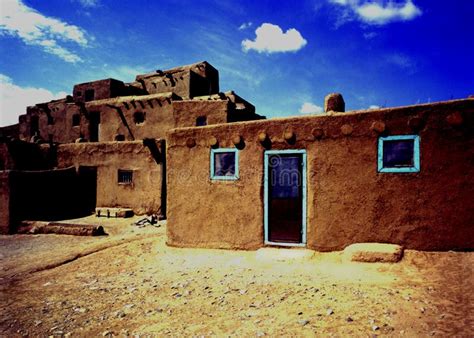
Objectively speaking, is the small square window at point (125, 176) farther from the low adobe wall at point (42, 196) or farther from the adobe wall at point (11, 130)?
the adobe wall at point (11, 130)

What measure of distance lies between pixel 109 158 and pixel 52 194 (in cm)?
322

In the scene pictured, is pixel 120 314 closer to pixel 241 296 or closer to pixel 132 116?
pixel 241 296

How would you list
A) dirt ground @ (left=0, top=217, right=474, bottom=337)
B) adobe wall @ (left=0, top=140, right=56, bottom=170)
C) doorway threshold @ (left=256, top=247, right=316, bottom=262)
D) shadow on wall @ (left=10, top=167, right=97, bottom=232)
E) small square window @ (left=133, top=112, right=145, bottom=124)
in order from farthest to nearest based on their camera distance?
1. small square window @ (left=133, top=112, right=145, bottom=124)
2. adobe wall @ (left=0, top=140, right=56, bottom=170)
3. shadow on wall @ (left=10, top=167, right=97, bottom=232)
4. doorway threshold @ (left=256, top=247, right=316, bottom=262)
5. dirt ground @ (left=0, top=217, right=474, bottom=337)

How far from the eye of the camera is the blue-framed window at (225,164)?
7.40 meters

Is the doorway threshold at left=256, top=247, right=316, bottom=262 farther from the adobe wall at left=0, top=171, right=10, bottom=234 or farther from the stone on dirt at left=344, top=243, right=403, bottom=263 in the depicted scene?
the adobe wall at left=0, top=171, right=10, bottom=234

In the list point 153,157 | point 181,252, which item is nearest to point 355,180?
point 181,252

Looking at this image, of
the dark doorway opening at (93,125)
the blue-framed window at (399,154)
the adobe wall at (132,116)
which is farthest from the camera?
the dark doorway opening at (93,125)

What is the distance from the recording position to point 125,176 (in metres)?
15.5

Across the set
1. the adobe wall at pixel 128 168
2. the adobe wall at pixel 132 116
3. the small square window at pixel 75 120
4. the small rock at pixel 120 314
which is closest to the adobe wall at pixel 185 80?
the adobe wall at pixel 132 116

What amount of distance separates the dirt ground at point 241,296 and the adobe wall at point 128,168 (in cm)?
737

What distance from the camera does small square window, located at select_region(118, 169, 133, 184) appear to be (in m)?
15.3

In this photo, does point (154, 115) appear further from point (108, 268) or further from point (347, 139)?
point (347, 139)

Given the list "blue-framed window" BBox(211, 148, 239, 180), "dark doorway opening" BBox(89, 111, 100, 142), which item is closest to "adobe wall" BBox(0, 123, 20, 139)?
"dark doorway opening" BBox(89, 111, 100, 142)

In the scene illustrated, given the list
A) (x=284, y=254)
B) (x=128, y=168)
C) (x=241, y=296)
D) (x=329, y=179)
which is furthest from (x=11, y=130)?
(x=241, y=296)
